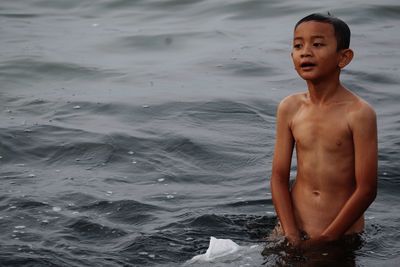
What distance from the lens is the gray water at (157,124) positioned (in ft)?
18.8

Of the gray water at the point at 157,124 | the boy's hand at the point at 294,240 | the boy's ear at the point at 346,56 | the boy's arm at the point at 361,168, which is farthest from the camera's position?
the gray water at the point at 157,124

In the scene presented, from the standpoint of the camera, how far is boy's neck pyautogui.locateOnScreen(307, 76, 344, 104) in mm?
5156

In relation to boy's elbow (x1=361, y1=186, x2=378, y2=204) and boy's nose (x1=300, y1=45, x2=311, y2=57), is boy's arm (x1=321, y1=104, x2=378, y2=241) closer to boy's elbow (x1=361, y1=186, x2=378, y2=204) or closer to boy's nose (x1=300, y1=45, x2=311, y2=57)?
boy's elbow (x1=361, y1=186, x2=378, y2=204)

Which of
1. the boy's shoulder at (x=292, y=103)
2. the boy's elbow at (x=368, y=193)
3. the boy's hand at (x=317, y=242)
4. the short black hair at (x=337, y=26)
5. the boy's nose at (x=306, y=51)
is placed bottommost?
the boy's hand at (x=317, y=242)

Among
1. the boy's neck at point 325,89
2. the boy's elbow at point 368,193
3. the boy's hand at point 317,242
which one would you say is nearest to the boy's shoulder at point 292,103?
the boy's neck at point 325,89

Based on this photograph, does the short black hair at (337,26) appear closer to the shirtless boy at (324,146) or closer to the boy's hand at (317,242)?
the shirtless boy at (324,146)

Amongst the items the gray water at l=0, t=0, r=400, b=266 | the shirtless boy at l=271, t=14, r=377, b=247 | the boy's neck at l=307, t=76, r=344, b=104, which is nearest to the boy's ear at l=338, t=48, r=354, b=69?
the shirtless boy at l=271, t=14, r=377, b=247

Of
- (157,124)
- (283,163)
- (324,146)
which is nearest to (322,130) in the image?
(324,146)

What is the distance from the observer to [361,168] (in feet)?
16.5

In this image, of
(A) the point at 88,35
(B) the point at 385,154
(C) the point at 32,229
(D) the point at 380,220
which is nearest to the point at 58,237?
(C) the point at 32,229

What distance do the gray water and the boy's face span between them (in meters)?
1.06

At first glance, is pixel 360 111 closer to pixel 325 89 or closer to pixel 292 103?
pixel 325 89

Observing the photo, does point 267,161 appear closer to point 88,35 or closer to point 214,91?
point 214,91

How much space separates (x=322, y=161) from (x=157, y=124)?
3.44 meters
